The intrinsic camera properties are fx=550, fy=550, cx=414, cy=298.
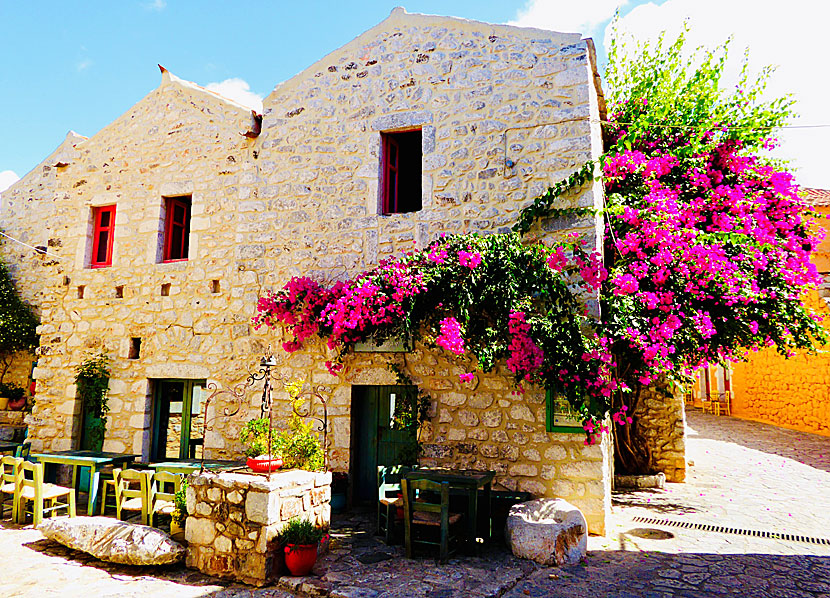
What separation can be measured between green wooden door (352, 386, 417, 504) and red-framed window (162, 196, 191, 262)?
3.56m

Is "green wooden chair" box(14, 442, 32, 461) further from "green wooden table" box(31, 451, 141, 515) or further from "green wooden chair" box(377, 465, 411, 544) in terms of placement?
"green wooden chair" box(377, 465, 411, 544)

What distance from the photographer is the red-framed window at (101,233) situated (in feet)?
27.7

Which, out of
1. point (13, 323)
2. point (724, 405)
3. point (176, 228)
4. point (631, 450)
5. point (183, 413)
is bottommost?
point (631, 450)

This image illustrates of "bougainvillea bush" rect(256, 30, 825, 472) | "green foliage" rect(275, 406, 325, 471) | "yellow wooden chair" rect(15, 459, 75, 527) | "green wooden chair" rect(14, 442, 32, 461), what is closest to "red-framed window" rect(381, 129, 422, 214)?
"bougainvillea bush" rect(256, 30, 825, 472)

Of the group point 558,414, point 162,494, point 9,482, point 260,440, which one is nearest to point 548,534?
point 558,414

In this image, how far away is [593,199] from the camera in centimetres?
597

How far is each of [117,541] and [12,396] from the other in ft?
29.8

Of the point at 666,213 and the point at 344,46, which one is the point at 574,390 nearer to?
the point at 666,213

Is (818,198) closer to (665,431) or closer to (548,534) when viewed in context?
(665,431)

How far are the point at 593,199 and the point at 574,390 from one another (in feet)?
6.87

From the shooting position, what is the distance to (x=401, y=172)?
24.3 feet

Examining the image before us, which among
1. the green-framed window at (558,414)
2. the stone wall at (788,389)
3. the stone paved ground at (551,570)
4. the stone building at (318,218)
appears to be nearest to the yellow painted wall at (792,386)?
the stone wall at (788,389)

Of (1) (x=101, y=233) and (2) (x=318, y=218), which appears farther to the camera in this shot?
(1) (x=101, y=233)

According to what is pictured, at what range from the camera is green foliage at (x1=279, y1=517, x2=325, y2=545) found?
4512mm
